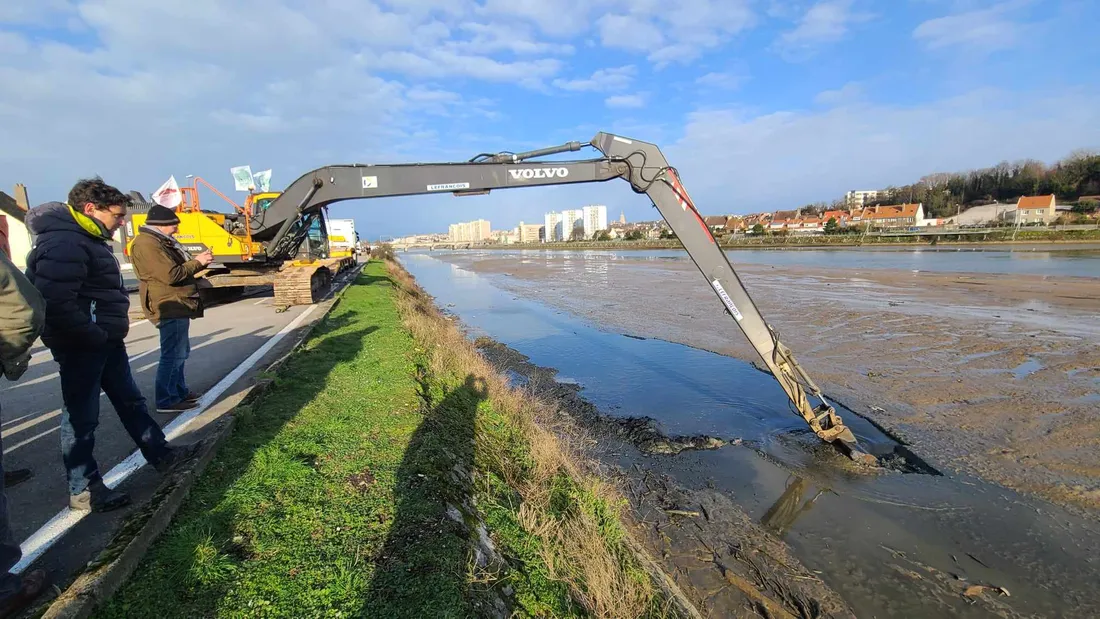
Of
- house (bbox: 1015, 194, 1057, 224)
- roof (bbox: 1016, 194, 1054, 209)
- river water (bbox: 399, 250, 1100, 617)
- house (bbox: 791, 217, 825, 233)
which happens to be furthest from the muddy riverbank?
house (bbox: 791, 217, 825, 233)

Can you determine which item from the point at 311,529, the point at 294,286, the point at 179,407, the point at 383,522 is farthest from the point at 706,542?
the point at 294,286

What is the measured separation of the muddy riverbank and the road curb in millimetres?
7482

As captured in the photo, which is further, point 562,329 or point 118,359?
point 562,329

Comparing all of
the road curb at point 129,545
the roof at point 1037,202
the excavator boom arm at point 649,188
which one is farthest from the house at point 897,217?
the road curb at point 129,545

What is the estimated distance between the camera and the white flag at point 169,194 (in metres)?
12.2

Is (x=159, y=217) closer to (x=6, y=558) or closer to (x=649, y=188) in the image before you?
(x=6, y=558)

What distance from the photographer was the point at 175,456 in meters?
3.71

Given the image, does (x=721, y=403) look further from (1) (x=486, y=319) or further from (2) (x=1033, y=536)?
(1) (x=486, y=319)

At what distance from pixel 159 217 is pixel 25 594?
3.29m

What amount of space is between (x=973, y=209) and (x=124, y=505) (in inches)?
4632

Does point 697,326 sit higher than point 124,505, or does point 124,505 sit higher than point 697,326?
point 124,505

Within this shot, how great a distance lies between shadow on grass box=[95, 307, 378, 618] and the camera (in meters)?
2.41

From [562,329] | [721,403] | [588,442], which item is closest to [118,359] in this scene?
[588,442]

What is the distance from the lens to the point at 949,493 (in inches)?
204
